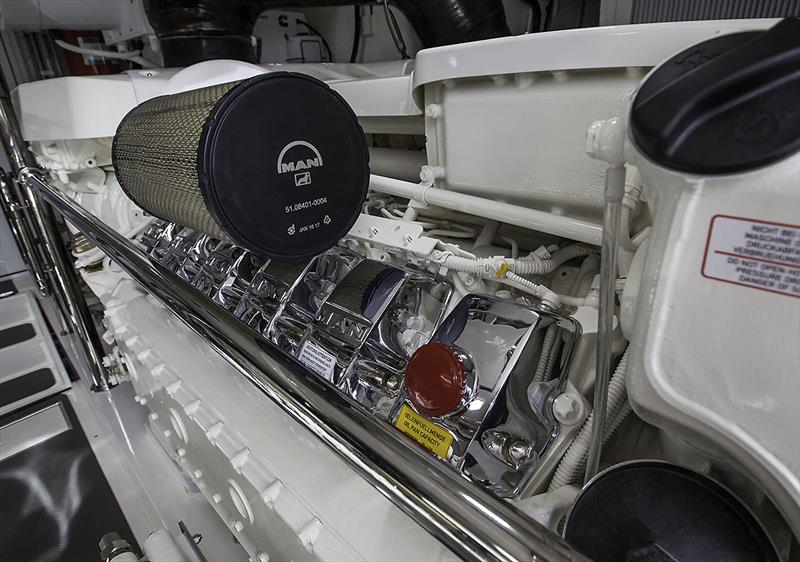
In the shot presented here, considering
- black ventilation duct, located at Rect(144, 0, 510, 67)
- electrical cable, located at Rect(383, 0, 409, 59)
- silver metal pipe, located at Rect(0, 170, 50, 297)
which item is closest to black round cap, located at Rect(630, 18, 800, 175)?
black ventilation duct, located at Rect(144, 0, 510, 67)

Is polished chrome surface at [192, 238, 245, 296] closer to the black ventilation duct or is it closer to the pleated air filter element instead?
the pleated air filter element

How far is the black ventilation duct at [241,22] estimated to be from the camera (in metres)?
1.72

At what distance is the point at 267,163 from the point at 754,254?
2.42 ft

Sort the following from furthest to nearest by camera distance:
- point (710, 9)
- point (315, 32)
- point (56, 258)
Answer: point (315, 32) → point (56, 258) → point (710, 9)

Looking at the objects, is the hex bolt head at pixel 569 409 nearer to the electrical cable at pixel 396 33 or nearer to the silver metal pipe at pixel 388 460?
the silver metal pipe at pixel 388 460

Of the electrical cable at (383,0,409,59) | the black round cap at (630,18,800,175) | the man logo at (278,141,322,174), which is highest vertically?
the electrical cable at (383,0,409,59)

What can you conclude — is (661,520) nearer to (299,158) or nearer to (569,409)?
(569,409)

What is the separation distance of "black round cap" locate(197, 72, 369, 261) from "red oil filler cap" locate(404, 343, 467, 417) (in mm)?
380

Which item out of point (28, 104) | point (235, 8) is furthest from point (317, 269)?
point (235, 8)

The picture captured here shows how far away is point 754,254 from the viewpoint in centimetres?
36

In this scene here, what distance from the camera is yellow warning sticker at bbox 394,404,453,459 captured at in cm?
74

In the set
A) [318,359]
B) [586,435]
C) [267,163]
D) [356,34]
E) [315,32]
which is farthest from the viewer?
[315,32]

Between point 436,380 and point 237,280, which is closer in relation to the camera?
point 436,380

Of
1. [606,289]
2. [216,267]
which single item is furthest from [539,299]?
[216,267]
